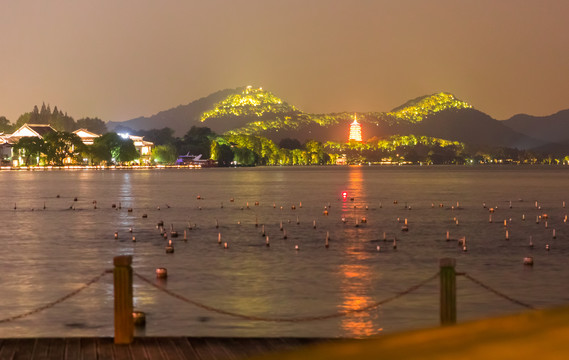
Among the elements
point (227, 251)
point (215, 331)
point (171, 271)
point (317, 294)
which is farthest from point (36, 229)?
point (215, 331)

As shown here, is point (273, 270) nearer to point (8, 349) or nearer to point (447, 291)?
point (447, 291)

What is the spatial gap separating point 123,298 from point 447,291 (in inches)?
221

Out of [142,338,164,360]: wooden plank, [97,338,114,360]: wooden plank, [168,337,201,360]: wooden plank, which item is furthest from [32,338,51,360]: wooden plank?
[168,337,201,360]: wooden plank

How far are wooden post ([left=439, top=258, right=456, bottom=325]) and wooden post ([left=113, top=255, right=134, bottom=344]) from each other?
539 centimetres

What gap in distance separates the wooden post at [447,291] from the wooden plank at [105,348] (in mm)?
5736

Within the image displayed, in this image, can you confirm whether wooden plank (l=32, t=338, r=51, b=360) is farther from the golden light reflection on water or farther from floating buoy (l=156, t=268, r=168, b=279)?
floating buoy (l=156, t=268, r=168, b=279)

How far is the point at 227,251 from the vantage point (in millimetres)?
45500

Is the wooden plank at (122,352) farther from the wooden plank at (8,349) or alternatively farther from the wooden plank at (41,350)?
the wooden plank at (8,349)

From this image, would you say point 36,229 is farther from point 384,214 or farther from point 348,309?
point 348,309

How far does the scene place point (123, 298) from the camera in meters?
14.1

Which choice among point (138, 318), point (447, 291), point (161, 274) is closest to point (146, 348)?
point (447, 291)

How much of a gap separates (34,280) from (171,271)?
583 cm

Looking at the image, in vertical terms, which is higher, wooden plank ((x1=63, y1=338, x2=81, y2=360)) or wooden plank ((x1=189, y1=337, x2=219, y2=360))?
wooden plank ((x1=189, y1=337, x2=219, y2=360))

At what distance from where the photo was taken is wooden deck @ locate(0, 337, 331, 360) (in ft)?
44.4
